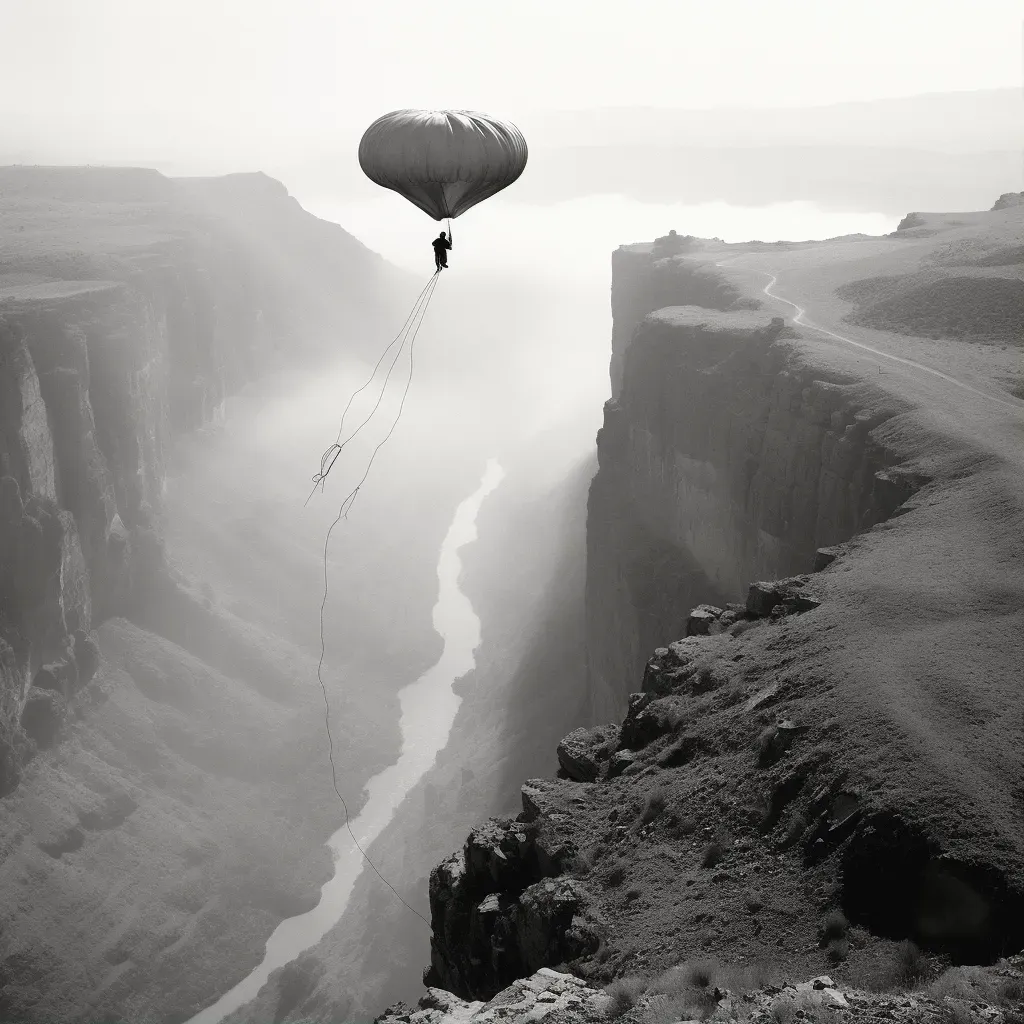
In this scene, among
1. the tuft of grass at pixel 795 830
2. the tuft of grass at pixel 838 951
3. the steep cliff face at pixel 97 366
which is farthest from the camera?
the steep cliff face at pixel 97 366

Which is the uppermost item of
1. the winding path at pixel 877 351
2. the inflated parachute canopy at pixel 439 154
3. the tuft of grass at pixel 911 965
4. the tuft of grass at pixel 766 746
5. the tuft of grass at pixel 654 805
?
the inflated parachute canopy at pixel 439 154

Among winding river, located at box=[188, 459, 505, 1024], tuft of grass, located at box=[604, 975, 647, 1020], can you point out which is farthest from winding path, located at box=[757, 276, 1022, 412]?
winding river, located at box=[188, 459, 505, 1024]

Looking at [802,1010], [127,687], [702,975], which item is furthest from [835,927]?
[127,687]

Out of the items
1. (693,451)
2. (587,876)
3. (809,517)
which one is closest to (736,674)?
(587,876)

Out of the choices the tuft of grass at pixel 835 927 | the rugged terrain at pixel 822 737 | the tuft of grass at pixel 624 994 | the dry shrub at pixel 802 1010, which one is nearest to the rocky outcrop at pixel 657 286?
the rugged terrain at pixel 822 737

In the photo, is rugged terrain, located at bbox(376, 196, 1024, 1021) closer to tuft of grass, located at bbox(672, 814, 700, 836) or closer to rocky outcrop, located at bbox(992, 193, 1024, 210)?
tuft of grass, located at bbox(672, 814, 700, 836)

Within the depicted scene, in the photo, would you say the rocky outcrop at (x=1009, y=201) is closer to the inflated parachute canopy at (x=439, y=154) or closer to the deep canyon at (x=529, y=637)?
the deep canyon at (x=529, y=637)

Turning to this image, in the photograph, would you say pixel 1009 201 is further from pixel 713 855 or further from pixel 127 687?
pixel 127 687

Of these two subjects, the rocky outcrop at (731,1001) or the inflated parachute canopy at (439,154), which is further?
the inflated parachute canopy at (439,154)
